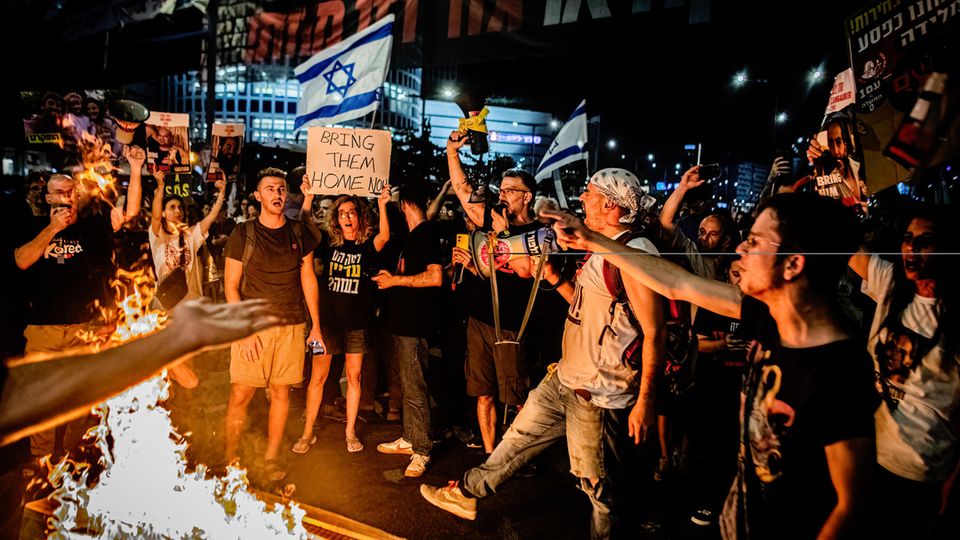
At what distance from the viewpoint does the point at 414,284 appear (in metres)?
5.27

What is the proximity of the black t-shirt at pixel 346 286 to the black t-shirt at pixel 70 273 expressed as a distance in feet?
6.65

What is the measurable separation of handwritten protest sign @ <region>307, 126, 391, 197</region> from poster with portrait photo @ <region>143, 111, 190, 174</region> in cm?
250

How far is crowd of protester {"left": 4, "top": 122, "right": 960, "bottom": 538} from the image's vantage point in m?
2.12

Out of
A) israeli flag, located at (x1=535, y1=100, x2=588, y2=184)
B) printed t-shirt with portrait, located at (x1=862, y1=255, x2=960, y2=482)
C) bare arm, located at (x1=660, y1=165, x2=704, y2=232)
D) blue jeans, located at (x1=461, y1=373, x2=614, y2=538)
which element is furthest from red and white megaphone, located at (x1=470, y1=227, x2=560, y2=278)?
israeli flag, located at (x1=535, y1=100, x2=588, y2=184)

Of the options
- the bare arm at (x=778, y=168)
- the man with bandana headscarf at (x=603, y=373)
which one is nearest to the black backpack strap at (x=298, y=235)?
the man with bandana headscarf at (x=603, y=373)

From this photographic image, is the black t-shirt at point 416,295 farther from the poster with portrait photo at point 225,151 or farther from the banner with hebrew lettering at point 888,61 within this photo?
the poster with portrait photo at point 225,151

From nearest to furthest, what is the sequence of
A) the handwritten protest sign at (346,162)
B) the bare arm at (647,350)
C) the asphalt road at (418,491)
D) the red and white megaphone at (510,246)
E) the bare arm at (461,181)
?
the bare arm at (647,350) < the red and white megaphone at (510,246) < the asphalt road at (418,491) < the bare arm at (461,181) < the handwritten protest sign at (346,162)

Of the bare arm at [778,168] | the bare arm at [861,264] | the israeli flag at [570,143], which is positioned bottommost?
the bare arm at [861,264]

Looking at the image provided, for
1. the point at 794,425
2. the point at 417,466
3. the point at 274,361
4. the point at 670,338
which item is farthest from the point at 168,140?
the point at 794,425

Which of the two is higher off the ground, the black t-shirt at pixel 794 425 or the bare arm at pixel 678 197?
the bare arm at pixel 678 197

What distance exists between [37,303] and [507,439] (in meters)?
4.28

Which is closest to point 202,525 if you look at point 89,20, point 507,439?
point 507,439

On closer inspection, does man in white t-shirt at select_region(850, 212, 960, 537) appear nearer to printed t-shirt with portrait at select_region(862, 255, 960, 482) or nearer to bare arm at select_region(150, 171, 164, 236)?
printed t-shirt with portrait at select_region(862, 255, 960, 482)

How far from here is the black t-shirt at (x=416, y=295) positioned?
5293mm
